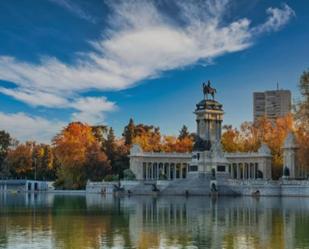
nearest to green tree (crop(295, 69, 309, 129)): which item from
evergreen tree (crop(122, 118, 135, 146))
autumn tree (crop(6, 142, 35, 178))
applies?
evergreen tree (crop(122, 118, 135, 146))

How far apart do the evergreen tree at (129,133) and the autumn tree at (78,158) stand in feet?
56.6

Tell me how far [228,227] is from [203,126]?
57336mm

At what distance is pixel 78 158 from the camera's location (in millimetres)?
94750

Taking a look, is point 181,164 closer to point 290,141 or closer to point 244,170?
point 244,170

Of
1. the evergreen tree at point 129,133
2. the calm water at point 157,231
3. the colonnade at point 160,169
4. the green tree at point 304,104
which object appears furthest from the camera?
the evergreen tree at point 129,133

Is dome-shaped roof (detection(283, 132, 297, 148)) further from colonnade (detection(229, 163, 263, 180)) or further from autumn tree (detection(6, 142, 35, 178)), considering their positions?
autumn tree (detection(6, 142, 35, 178))

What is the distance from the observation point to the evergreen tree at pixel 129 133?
117 metres

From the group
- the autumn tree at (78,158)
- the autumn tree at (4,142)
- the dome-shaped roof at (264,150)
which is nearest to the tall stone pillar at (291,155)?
the dome-shaped roof at (264,150)

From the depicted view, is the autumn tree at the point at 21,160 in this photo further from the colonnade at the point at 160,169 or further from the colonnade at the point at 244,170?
the colonnade at the point at 244,170

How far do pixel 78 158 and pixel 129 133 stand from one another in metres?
25.0

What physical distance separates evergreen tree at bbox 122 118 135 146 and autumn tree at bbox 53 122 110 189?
1725 centimetres

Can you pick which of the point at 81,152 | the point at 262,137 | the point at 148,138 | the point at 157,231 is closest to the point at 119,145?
the point at 148,138

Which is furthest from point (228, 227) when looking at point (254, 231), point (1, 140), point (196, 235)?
point (1, 140)

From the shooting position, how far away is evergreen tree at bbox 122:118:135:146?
116887 mm
